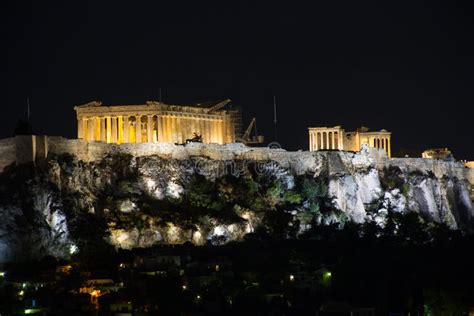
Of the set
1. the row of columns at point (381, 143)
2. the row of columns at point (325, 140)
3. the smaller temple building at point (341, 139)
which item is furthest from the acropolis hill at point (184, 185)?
the row of columns at point (325, 140)

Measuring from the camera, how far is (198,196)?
78125mm

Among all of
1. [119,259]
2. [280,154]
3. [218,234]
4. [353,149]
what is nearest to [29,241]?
[119,259]

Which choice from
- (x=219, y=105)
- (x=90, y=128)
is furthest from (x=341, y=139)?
(x=90, y=128)

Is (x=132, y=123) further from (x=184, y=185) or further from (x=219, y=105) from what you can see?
(x=184, y=185)

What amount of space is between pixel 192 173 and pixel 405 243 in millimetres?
13349

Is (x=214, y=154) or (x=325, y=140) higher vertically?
(x=325, y=140)

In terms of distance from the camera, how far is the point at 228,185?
8100 cm

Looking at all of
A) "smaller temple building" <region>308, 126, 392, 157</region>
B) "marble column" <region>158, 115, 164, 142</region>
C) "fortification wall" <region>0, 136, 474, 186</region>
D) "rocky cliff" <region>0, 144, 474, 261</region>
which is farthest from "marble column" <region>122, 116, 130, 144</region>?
"smaller temple building" <region>308, 126, 392, 157</region>

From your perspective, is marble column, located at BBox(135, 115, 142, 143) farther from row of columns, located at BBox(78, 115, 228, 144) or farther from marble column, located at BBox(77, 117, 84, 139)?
marble column, located at BBox(77, 117, 84, 139)

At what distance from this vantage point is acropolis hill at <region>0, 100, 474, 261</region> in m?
70.1

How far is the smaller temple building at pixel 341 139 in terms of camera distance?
331 ft

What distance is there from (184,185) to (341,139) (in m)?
24.7

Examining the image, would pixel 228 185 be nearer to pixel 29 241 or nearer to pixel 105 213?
pixel 105 213

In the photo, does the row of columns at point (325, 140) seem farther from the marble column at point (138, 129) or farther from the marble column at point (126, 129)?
the marble column at point (126, 129)
